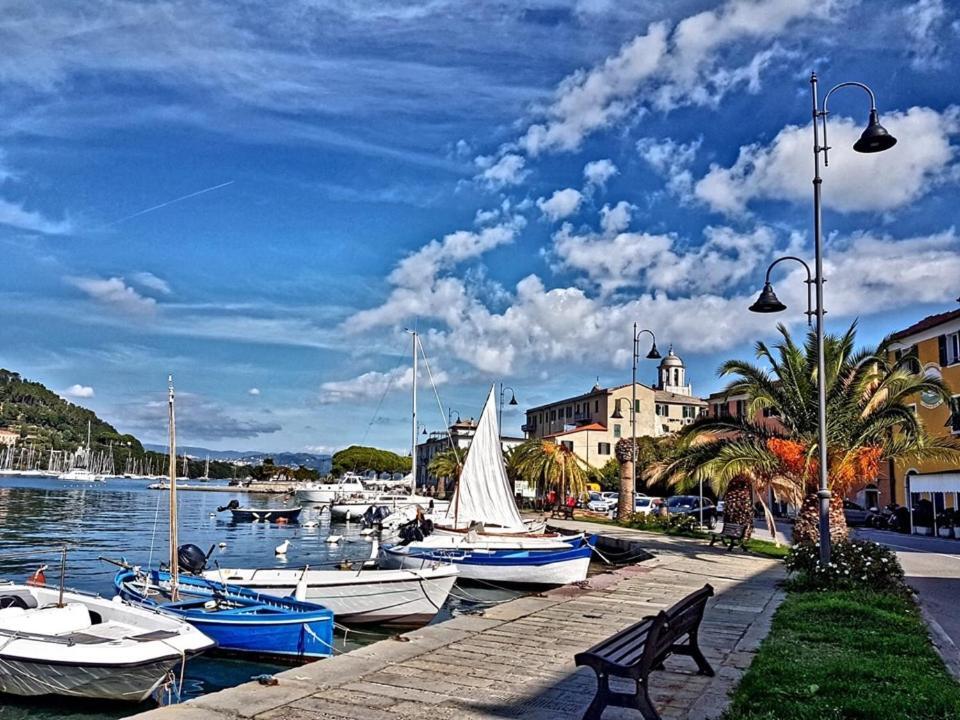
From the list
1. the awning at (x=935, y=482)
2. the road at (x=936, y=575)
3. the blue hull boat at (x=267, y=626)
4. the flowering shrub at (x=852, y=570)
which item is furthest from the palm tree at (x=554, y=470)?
the blue hull boat at (x=267, y=626)

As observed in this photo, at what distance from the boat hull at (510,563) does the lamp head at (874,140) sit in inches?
522

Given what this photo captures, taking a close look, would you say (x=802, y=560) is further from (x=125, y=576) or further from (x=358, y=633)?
(x=125, y=576)

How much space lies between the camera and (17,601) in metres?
15.6

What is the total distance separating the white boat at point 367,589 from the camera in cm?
Answer: 1931

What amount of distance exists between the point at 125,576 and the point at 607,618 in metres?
11.8

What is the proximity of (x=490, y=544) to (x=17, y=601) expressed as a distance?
13912mm

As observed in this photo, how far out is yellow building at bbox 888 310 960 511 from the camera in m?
38.8

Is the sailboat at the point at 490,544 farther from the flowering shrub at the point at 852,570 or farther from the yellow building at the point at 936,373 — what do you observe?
the yellow building at the point at 936,373

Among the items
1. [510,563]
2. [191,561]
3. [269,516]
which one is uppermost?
[191,561]

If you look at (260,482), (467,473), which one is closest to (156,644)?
(467,473)

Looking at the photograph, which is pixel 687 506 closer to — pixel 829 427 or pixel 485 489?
pixel 485 489

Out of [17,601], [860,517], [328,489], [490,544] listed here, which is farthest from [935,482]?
[328,489]

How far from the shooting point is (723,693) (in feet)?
30.1

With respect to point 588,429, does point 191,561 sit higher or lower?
lower
